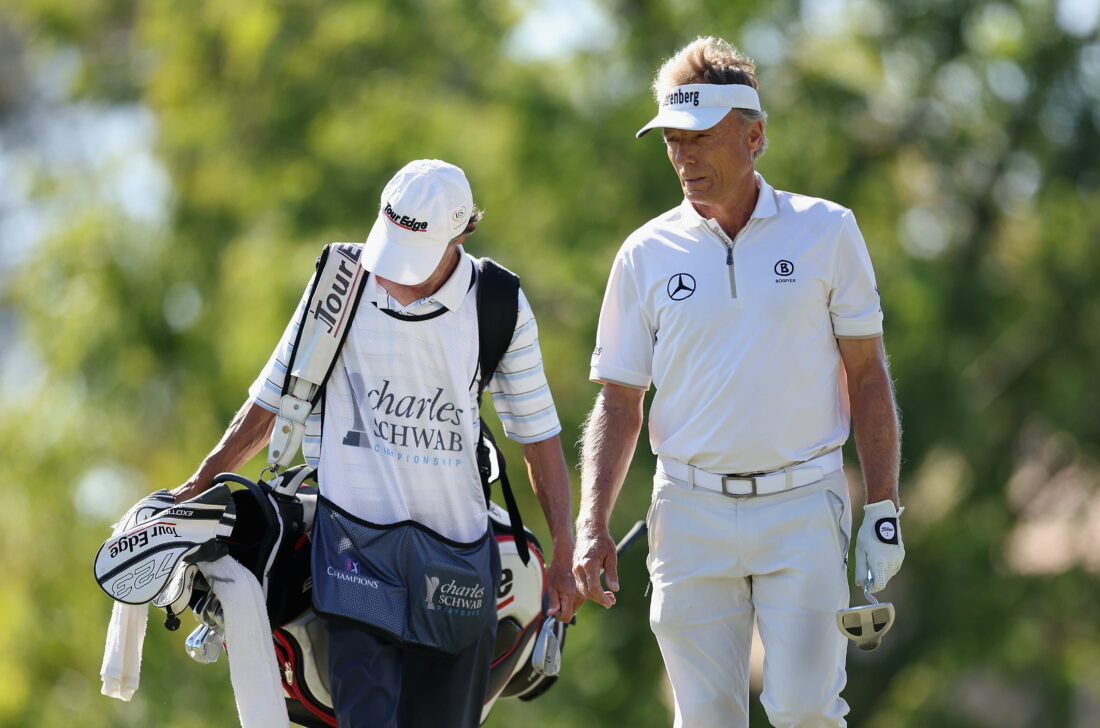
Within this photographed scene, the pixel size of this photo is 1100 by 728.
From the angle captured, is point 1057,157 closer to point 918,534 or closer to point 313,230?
point 918,534

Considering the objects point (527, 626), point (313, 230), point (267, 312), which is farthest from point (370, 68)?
point (527, 626)

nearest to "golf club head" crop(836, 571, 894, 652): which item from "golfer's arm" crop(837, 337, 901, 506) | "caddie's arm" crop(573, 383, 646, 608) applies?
"golfer's arm" crop(837, 337, 901, 506)

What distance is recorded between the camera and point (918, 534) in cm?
1672

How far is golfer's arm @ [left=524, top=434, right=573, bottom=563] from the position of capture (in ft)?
14.7

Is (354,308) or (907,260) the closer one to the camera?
(354,308)

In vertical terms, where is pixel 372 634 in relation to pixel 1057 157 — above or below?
below

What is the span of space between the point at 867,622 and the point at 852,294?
89 centimetres

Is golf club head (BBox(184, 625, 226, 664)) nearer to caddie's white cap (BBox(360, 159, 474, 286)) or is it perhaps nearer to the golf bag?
the golf bag

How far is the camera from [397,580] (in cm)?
420

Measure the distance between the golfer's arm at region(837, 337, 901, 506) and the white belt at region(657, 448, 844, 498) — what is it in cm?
10

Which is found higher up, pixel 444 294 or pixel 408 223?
pixel 408 223

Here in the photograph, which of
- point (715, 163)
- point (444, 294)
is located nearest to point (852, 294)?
point (715, 163)

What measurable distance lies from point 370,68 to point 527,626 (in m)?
13.2

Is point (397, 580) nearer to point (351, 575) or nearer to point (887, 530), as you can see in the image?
point (351, 575)
